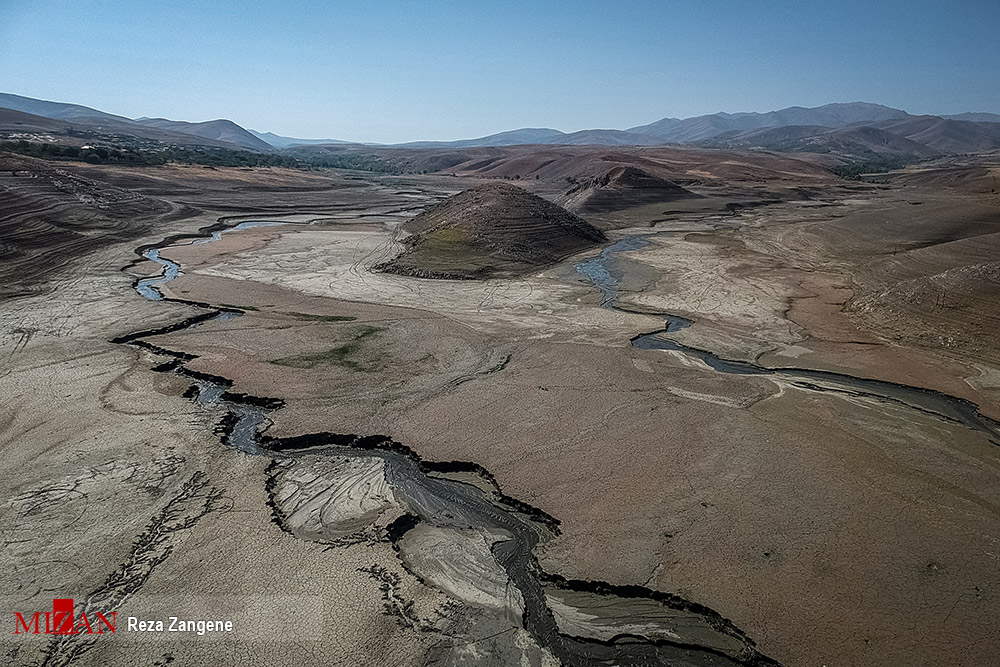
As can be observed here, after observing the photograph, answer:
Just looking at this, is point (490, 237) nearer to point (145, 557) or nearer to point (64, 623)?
point (145, 557)

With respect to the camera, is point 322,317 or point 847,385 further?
point 322,317

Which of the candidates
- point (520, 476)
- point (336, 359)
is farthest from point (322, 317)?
→ point (520, 476)

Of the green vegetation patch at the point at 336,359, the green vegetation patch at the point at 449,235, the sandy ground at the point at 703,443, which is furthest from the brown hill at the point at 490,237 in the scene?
the green vegetation patch at the point at 336,359

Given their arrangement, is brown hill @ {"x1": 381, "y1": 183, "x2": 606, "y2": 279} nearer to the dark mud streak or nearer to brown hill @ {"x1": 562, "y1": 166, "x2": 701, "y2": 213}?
brown hill @ {"x1": 562, "y1": 166, "x2": 701, "y2": 213}

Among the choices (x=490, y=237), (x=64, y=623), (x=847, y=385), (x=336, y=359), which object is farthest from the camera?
(x=490, y=237)

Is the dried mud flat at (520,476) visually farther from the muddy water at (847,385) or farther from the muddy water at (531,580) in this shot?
the muddy water at (847,385)

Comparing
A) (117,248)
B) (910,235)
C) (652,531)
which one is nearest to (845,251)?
(910,235)

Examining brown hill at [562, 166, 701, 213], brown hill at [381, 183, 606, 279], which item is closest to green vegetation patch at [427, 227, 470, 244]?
brown hill at [381, 183, 606, 279]
